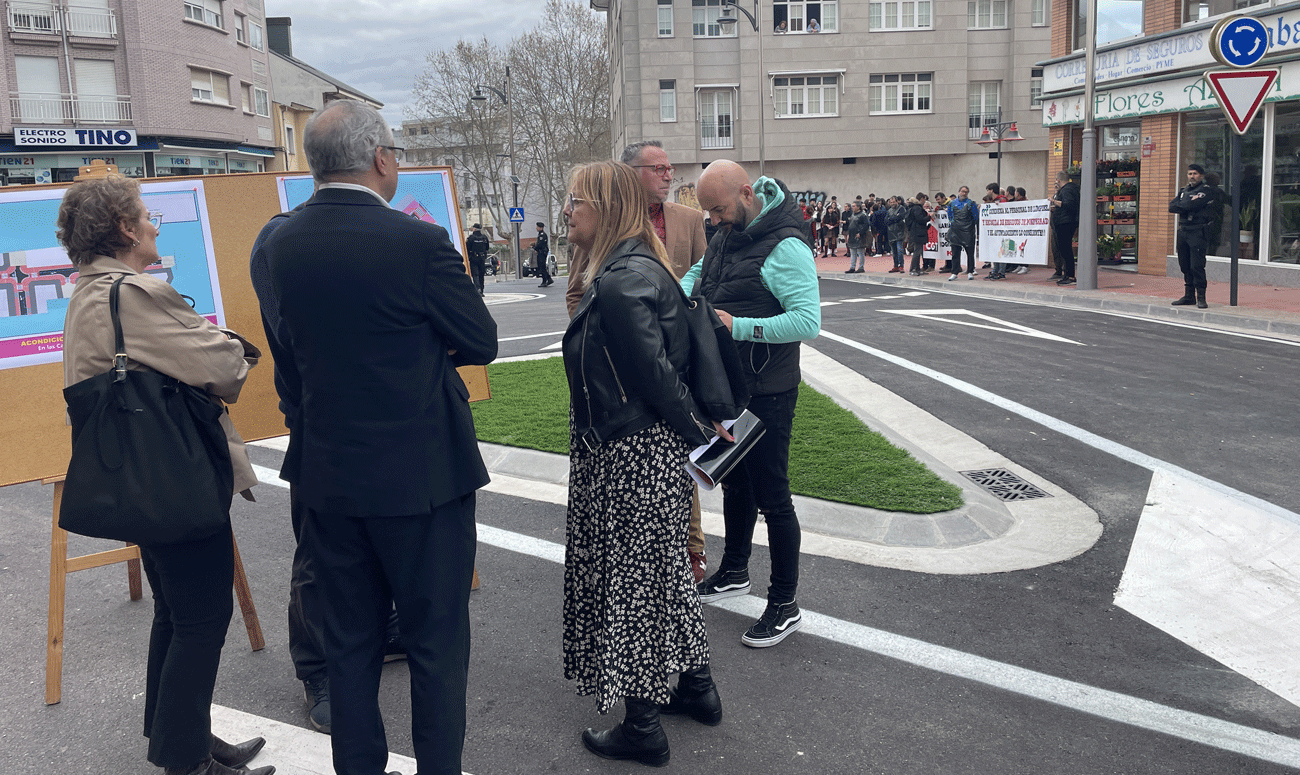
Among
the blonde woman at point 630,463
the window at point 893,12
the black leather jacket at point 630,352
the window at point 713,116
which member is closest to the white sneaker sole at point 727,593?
the blonde woman at point 630,463

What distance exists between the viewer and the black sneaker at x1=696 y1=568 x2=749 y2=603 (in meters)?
4.49

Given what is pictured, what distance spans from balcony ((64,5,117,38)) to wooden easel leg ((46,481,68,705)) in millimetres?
40494

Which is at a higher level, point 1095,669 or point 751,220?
point 751,220

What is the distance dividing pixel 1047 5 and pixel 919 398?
43.6m

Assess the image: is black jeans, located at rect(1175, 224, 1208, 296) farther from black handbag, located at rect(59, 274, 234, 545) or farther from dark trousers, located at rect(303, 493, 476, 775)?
black handbag, located at rect(59, 274, 234, 545)

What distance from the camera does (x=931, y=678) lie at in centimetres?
365

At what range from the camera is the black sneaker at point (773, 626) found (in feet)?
13.0

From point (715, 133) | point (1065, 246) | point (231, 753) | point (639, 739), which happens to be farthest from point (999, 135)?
point (231, 753)

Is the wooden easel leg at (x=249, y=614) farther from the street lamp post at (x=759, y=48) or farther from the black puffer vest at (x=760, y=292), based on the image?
the street lamp post at (x=759, y=48)

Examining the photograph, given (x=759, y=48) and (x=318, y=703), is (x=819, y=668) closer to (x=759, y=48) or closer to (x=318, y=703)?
(x=318, y=703)

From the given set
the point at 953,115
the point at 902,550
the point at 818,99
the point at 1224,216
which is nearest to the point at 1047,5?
the point at 953,115

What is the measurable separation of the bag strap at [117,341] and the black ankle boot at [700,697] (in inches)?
79.0

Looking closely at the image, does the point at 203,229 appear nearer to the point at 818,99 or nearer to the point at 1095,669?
the point at 1095,669

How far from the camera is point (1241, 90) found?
12.3m
